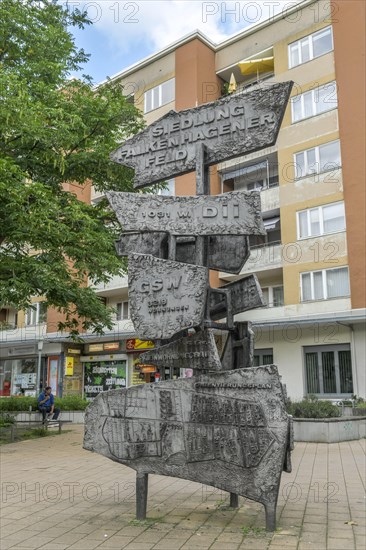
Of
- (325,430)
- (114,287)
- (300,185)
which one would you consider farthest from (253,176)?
(325,430)

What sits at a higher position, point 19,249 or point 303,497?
point 19,249

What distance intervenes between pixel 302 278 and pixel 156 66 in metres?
15.4

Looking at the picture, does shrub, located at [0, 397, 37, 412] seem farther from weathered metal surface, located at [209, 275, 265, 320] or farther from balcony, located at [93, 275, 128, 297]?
weathered metal surface, located at [209, 275, 265, 320]

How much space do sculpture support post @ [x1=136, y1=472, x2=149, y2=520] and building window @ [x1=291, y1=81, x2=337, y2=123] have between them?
21468 millimetres

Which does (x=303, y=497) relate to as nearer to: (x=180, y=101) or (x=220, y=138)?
(x=220, y=138)

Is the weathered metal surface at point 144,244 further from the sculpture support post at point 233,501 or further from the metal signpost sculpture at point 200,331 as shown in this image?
the sculpture support post at point 233,501

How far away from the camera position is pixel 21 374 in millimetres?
33469

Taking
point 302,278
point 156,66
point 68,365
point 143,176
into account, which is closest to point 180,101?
point 156,66

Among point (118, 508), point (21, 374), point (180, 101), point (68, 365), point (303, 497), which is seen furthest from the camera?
point (21, 374)

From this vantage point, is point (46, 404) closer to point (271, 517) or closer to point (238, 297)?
point (238, 297)

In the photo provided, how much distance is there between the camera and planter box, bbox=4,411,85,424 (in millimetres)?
18797

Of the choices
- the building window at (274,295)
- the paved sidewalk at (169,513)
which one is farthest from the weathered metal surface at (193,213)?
the building window at (274,295)

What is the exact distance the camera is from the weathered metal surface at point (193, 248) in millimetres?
6746

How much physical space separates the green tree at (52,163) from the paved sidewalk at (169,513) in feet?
16.7
